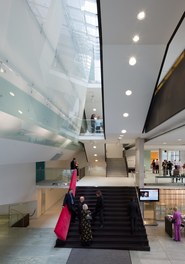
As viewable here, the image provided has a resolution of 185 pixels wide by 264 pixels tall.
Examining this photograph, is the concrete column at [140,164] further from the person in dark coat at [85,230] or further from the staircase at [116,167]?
the staircase at [116,167]

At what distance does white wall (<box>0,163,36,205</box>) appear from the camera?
37.7ft

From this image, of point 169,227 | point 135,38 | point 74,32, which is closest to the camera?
point 135,38

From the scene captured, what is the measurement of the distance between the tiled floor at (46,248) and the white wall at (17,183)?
1727 mm

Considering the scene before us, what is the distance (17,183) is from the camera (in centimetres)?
1291

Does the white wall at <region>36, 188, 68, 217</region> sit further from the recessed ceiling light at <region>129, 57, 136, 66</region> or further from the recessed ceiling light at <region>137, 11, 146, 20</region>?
the recessed ceiling light at <region>137, 11, 146, 20</region>

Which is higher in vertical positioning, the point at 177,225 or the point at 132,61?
the point at 132,61

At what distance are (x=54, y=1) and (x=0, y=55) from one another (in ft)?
8.00

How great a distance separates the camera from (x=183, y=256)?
954 cm

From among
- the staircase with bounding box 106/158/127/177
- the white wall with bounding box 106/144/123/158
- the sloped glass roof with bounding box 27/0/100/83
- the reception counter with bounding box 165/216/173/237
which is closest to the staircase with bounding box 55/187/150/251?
the reception counter with bounding box 165/216/173/237

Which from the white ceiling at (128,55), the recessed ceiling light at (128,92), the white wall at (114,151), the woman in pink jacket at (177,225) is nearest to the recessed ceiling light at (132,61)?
the white ceiling at (128,55)

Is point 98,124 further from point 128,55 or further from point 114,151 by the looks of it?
point 128,55

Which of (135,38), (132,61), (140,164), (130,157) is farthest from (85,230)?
(130,157)

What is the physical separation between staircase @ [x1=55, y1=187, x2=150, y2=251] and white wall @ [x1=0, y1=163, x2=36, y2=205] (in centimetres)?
284

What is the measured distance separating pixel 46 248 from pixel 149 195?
19.4 feet
